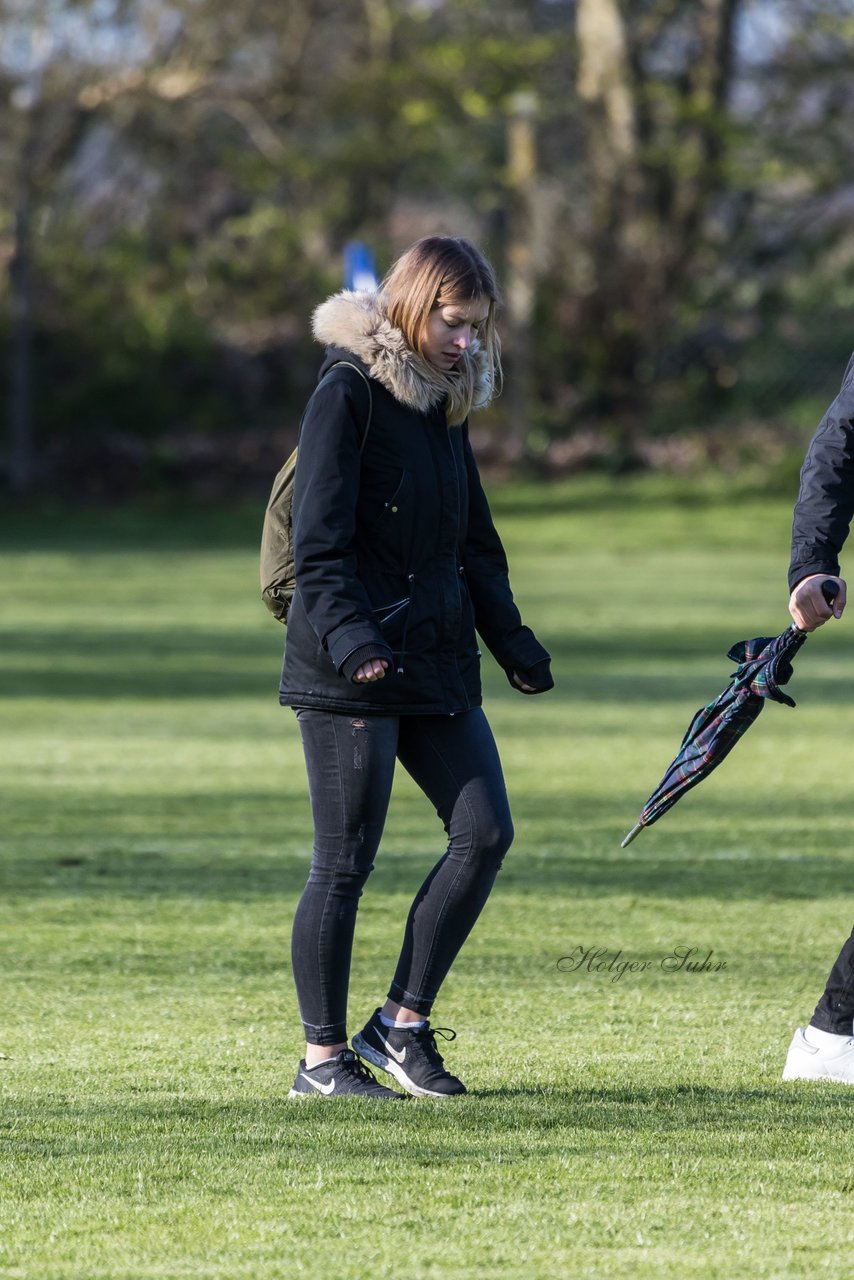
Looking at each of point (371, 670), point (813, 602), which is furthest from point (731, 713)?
point (371, 670)

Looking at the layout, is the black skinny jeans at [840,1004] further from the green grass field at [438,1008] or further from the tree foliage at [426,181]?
the tree foliage at [426,181]

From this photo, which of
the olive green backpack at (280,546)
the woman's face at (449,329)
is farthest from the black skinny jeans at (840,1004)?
the woman's face at (449,329)

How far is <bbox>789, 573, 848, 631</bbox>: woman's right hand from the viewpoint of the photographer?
15.7 ft

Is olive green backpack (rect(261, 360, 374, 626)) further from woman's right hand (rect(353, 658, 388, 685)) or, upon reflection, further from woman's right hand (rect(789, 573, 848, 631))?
woman's right hand (rect(789, 573, 848, 631))

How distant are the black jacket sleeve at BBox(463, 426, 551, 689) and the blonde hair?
185 mm

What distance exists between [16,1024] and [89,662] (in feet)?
37.4

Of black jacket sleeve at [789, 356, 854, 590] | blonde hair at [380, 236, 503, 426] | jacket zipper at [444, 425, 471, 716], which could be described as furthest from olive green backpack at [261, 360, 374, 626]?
black jacket sleeve at [789, 356, 854, 590]

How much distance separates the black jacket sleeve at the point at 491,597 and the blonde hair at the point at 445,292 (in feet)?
0.61

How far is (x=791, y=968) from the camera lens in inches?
261

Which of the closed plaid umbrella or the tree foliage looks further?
the tree foliage

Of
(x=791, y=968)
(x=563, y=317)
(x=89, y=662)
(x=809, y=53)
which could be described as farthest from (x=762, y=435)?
(x=791, y=968)

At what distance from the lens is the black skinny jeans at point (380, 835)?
489cm

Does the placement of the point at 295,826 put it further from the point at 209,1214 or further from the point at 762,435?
the point at 762,435

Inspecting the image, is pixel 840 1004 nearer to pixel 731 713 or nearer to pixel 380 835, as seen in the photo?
pixel 731 713
